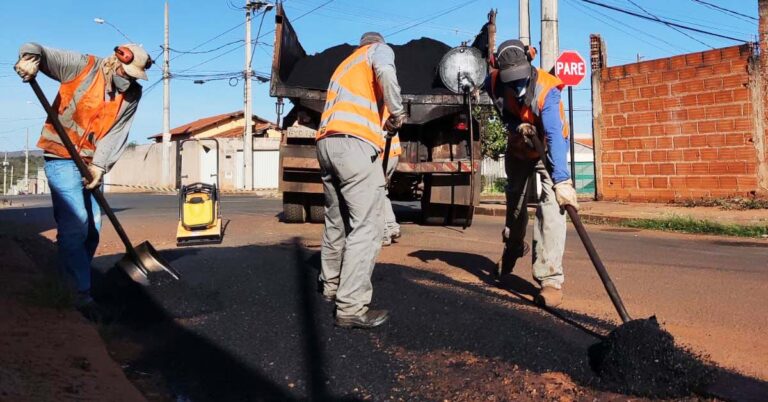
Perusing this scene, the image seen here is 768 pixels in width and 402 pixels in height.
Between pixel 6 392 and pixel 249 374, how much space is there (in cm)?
100

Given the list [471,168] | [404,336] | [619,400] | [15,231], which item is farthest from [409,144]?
[619,400]

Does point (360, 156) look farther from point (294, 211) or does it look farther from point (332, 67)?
Answer: point (294, 211)

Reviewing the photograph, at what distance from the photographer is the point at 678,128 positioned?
41.4ft

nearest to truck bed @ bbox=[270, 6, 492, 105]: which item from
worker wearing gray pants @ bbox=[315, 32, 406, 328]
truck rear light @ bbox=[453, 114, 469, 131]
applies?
truck rear light @ bbox=[453, 114, 469, 131]

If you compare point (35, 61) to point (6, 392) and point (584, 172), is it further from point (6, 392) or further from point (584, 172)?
point (584, 172)

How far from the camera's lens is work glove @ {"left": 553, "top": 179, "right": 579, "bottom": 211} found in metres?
4.03

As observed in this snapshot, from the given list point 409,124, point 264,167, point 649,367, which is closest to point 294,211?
point 409,124

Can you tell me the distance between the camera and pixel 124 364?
3.44 metres

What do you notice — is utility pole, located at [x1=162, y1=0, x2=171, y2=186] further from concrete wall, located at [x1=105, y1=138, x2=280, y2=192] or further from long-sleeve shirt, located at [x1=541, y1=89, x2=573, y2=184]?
long-sleeve shirt, located at [x1=541, y1=89, x2=573, y2=184]

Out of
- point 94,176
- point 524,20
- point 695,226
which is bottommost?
point 695,226

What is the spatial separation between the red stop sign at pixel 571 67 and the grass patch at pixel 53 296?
9217mm

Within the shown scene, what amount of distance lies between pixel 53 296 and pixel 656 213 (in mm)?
9441

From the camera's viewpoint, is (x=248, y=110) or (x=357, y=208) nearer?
(x=357, y=208)

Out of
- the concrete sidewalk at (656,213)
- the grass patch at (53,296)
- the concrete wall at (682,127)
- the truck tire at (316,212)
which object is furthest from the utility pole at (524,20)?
the grass patch at (53,296)
